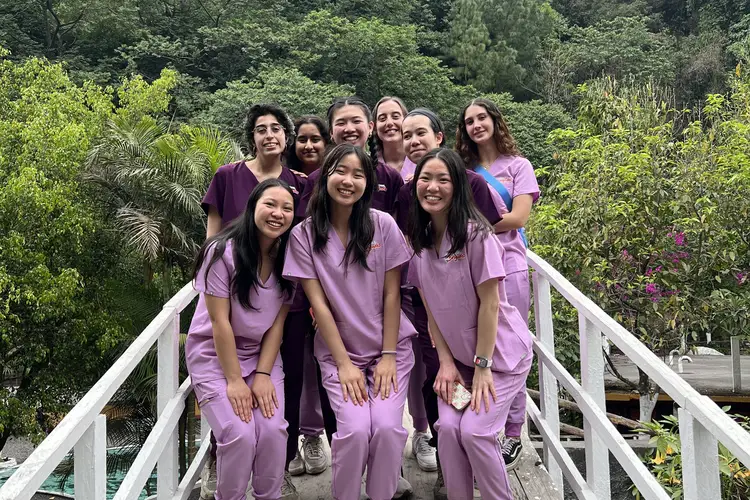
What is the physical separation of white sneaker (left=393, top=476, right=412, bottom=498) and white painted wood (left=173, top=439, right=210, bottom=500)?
795 mm

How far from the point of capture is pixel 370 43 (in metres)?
24.3

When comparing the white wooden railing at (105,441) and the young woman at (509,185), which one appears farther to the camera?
the young woman at (509,185)

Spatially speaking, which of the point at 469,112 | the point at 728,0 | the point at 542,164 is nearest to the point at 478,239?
the point at 469,112

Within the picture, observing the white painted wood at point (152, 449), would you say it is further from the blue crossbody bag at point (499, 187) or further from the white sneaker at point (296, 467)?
the blue crossbody bag at point (499, 187)

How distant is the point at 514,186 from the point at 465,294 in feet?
2.67

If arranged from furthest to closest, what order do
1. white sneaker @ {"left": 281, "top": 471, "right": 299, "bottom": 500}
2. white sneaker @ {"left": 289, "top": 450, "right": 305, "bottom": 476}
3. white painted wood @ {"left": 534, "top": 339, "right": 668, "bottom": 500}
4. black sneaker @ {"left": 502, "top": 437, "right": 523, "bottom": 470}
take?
white sneaker @ {"left": 289, "top": 450, "right": 305, "bottom": 476}
black sneaker @ {"left": 502, "top": 437, "right": 523, "bottom": 470}
white sneaker @ {"left": 281, "top": 471, "right": 299, "bottom": 500}
white painted wood @ {"left": 534, "top": 339, "right": 668, "bottom": 500}

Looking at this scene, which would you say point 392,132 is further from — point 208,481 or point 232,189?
point 208,481

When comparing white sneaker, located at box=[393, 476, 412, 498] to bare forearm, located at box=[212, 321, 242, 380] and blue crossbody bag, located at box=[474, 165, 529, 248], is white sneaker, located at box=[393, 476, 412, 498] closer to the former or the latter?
bare forearm, located at box=[212, 321, 242, 380]

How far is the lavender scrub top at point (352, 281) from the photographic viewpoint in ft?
9.01

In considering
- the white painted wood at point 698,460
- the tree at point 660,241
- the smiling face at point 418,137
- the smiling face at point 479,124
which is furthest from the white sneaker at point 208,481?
the tree at point 660,241

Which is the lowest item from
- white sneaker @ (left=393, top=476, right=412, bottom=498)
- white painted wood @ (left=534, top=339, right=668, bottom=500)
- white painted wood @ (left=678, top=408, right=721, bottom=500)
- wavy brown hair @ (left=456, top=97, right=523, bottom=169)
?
white sneaker @ (left=393, top=476, right=412, bottom=498)

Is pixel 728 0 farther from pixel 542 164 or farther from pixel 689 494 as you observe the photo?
pixel 689 494

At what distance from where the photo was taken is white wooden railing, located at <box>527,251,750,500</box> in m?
1.66

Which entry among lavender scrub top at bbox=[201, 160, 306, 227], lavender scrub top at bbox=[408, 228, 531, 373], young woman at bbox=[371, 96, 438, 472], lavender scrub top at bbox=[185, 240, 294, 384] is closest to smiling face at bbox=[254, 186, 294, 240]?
lavender scrub top at bbox=[185, 240, 294, 384]
